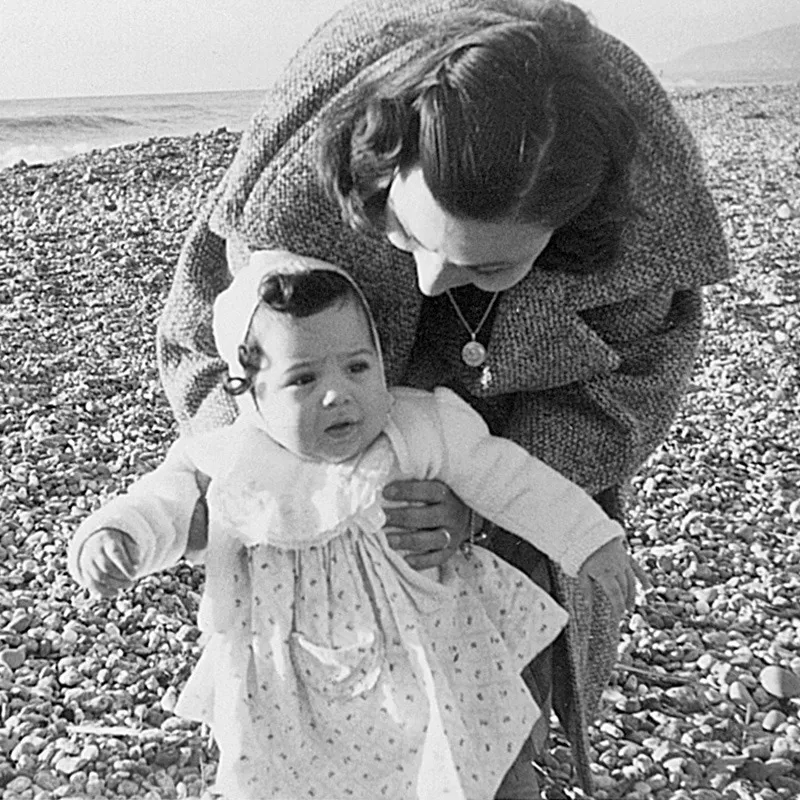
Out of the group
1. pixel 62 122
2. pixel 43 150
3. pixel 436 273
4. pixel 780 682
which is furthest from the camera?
pixel 62 122

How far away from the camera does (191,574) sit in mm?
3184

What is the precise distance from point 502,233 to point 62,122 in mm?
14393

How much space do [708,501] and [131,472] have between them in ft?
5.44

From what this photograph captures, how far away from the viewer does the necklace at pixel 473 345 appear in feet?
6.63

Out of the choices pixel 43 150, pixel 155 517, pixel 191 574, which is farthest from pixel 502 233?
pixel 43 150

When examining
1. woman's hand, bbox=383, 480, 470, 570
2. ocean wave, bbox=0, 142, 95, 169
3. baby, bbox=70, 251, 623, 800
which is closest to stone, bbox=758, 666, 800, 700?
baby, bbox=70, 251, 623, 800

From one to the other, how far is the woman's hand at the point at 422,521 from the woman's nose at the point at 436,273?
293 millimetres

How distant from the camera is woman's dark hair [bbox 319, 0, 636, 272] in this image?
1603 mm

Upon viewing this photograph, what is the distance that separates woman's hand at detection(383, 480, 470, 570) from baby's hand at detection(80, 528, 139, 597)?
0.35 meters

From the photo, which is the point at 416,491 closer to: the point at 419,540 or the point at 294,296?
the point at 419,540

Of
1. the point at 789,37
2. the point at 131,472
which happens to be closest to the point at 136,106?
the point at 789,37

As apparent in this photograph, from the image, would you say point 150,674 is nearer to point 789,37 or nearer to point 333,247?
point 333,247

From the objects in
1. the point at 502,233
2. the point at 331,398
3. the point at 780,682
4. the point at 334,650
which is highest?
the point at 502,233

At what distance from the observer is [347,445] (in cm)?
182
